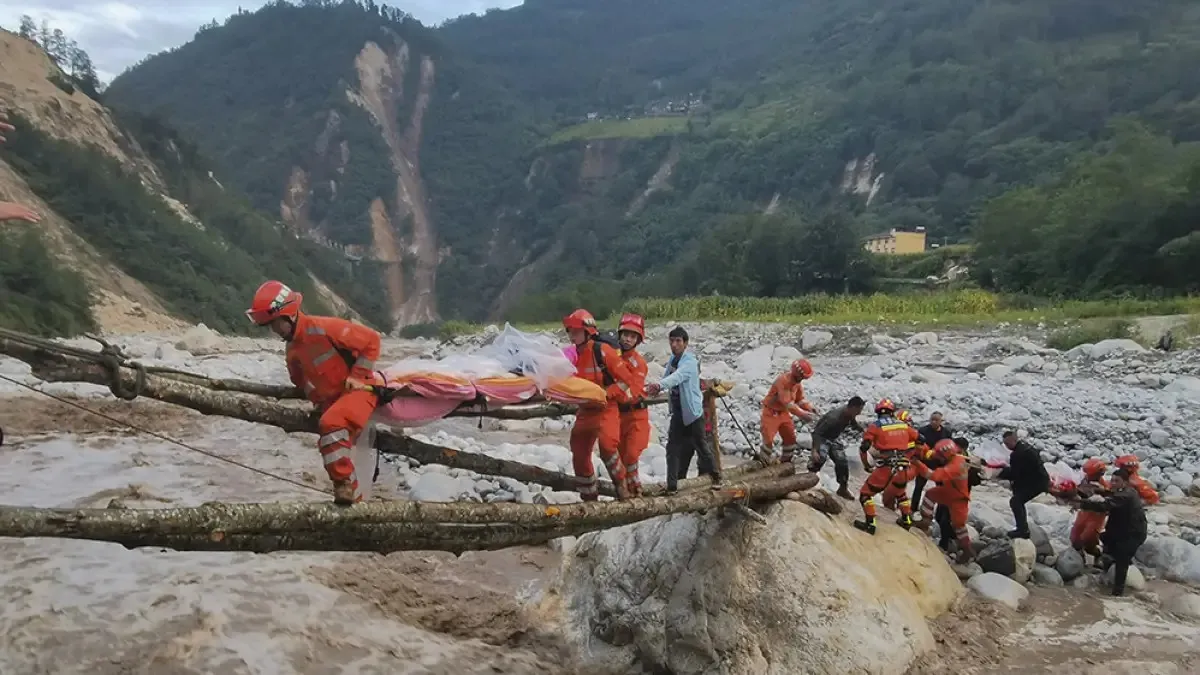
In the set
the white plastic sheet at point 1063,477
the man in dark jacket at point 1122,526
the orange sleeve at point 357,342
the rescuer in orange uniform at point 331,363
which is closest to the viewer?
the rescuer in orange uniform at point 331,363

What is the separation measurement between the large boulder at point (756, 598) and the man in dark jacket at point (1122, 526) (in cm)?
159

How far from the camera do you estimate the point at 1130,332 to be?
1856 cm

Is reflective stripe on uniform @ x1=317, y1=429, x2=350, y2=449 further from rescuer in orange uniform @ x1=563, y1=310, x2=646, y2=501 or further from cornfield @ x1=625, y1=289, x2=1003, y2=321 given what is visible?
cornfield @ x1=625, y1=289, x2=1003, y2=321

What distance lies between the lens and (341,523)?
4043 mm

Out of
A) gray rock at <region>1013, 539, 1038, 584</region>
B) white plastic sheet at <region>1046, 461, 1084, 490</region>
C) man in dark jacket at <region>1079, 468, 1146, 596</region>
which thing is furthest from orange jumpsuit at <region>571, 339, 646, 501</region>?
white plastic sheet at <region>1046, 461, 1084, 490</region>

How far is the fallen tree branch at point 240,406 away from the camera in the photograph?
4.17m

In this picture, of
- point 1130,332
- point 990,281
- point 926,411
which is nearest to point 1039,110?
→ point 990,281

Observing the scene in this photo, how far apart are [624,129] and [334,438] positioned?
11077 cm

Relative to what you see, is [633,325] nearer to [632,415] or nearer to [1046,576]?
[632,415]

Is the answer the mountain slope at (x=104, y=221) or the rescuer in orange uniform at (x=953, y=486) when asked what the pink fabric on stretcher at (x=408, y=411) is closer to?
the rescuer in orange uniform at (x=953, y=486)

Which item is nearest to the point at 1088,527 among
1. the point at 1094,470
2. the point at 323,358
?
the point at 1094,470

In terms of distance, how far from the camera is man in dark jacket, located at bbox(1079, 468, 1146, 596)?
7.22m

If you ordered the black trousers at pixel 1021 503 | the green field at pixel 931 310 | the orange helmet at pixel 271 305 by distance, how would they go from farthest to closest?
the green field at pixel 931 310
the black trousers at pixel 1021 503
the orange helmet at pixel 271 305

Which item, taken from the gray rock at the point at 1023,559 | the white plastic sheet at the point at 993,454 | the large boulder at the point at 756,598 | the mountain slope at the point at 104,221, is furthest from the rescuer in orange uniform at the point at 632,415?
the mountain slope at the point at 104,221
